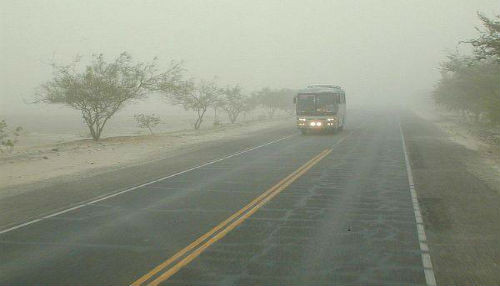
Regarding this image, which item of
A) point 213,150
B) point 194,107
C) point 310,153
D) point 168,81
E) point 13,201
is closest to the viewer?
point 13,201

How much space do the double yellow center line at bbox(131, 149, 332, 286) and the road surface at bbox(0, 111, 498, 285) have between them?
0.07 ft

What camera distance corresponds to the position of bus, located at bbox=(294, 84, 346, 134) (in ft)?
108

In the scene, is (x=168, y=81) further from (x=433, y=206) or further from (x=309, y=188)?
(x=433, y=206)

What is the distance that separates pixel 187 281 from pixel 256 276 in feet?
3.04

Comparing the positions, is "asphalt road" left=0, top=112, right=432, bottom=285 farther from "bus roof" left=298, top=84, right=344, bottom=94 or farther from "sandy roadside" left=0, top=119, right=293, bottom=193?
"bus roof" left=298, top=84, right=344, bottom=94

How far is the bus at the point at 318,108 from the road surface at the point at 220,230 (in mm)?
16738

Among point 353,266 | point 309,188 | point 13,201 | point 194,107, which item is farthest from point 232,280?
point 194,107

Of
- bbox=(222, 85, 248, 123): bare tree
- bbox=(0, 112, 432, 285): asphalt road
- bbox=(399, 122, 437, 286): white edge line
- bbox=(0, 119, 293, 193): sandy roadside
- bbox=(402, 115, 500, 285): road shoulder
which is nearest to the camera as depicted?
bbox=(399, 122, 437, 286): white edge line

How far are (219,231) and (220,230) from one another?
7 cm

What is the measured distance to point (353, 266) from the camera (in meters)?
7.00

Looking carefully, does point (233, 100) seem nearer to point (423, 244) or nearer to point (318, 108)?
point (318, 108)

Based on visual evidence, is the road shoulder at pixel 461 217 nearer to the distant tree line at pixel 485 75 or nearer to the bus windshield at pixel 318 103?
the distant tree line at pixel 485 75

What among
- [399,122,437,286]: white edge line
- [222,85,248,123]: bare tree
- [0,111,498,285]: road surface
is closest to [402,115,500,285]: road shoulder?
[399,122,437,286]: white edge line

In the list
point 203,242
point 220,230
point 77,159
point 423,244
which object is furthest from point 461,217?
point 77,159
